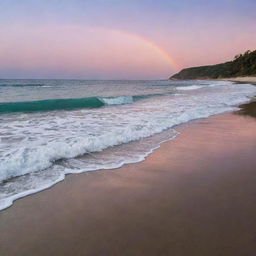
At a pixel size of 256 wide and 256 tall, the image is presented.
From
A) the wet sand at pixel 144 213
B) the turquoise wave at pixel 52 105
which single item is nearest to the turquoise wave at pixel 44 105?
the turquoise wave at pixel 52 105

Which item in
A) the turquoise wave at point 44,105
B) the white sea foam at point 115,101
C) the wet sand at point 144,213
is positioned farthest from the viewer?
the white sea foam at point 115,101

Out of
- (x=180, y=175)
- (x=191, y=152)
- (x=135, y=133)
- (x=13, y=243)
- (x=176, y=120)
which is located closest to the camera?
(x=13, y=243)

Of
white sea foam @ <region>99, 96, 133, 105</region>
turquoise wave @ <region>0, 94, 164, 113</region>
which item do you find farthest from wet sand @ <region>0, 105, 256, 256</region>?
white sea foam @ <region>99, 96, 133, 105</region>

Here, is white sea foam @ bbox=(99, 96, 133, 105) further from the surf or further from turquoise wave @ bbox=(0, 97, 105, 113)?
turquoise wave @ bbox=(0, 97, 105, 113)

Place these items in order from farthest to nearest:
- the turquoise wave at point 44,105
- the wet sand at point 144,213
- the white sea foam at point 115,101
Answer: the white sea foam at point 115,101 → the turquoise wave at point 44,105 → the wet sand at point 144,213

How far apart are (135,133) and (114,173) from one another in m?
2.55

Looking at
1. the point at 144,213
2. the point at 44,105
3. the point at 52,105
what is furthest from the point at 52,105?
the point at 144,213

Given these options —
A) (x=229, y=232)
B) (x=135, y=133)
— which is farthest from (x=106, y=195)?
(x=135, y=133)

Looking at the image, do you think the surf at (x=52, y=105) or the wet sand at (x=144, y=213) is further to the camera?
the surf at (x=52, y=105)

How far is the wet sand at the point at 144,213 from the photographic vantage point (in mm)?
1983

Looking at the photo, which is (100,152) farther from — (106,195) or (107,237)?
(107,237)

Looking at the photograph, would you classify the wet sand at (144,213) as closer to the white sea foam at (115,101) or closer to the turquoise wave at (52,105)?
the turquoise wave at (52,105)

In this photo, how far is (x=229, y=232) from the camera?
2.13 m

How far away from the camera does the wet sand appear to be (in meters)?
1.98
